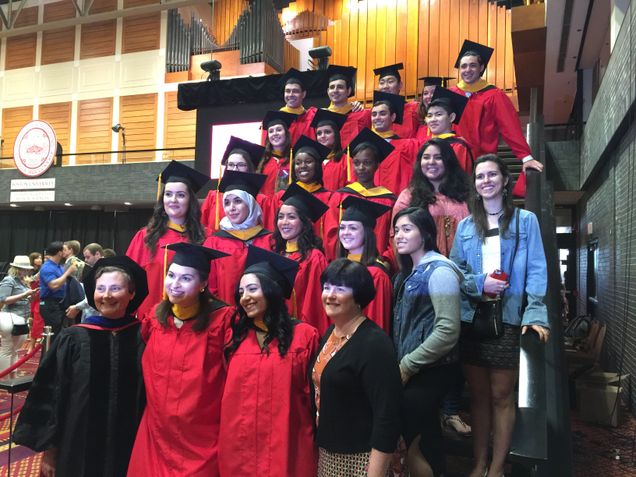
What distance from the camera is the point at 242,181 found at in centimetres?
337

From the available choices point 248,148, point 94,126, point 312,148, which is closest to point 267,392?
point 312,148

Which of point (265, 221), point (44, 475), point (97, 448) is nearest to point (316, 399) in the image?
point (97, 448)

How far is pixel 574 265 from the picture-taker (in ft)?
38.3

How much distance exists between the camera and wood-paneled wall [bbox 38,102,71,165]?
46.6ft

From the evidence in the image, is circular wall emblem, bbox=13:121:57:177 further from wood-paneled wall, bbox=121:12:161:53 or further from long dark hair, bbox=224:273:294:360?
long dark hair, bbox=224:273:294:360

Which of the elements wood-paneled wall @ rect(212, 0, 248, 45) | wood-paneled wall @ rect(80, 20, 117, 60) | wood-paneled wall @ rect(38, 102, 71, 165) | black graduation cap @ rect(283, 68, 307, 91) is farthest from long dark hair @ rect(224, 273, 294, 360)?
wood-paneled wall @ rect(38, 102, 71, 165)

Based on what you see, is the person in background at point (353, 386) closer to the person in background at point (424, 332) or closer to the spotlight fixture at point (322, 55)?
the person in background at point (424, 332)

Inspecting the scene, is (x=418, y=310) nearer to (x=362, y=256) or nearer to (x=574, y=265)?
(x=362, y=256)

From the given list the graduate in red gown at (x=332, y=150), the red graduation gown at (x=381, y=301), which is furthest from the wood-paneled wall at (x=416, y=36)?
the red graduation gown at (x=381, y=301)

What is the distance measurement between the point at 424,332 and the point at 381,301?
47 cm

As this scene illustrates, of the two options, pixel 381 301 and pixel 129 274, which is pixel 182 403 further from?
pixel 381 301

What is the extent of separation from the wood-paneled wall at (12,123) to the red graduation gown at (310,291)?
569 inches

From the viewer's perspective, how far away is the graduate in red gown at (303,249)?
286cm

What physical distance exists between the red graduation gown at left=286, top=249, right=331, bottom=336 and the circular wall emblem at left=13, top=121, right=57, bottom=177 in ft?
38.7
